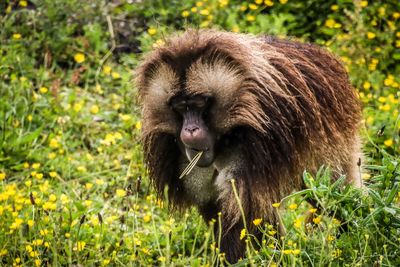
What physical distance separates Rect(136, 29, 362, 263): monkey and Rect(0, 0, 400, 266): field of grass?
204 millimetres

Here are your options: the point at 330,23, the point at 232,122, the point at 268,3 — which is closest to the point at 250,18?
the point at 268,3

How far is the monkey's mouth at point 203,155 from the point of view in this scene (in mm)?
5250

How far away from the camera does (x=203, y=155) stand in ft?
17.3

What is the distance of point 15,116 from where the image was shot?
7.65 metres

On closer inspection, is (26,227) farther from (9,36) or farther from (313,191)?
(9,36)

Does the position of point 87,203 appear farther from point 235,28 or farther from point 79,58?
point 235,28

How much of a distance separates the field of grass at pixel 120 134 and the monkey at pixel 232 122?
0.67 ft

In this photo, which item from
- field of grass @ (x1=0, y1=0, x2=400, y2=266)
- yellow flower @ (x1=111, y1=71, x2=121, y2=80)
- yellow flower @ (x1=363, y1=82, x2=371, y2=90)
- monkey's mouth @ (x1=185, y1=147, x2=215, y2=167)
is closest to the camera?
field of grass @ (x1=0, y1=0, x2=400, y2=266)

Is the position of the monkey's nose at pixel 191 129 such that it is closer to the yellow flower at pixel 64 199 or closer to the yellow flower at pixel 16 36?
the yellow flower at pixel 64 199

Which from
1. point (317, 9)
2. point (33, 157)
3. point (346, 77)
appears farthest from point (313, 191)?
point (317, 9)

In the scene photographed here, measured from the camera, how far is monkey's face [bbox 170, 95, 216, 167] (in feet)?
16.9

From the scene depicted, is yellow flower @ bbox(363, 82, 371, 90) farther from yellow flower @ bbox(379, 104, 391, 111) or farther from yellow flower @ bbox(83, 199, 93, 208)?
yellow flower @ bbox(83, 199, 93, 208)

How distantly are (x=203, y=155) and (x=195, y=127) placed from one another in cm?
20

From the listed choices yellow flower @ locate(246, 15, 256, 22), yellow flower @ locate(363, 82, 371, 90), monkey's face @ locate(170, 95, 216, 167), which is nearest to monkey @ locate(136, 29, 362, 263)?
monkey's face @ locate(170, 95, 216, 167)
